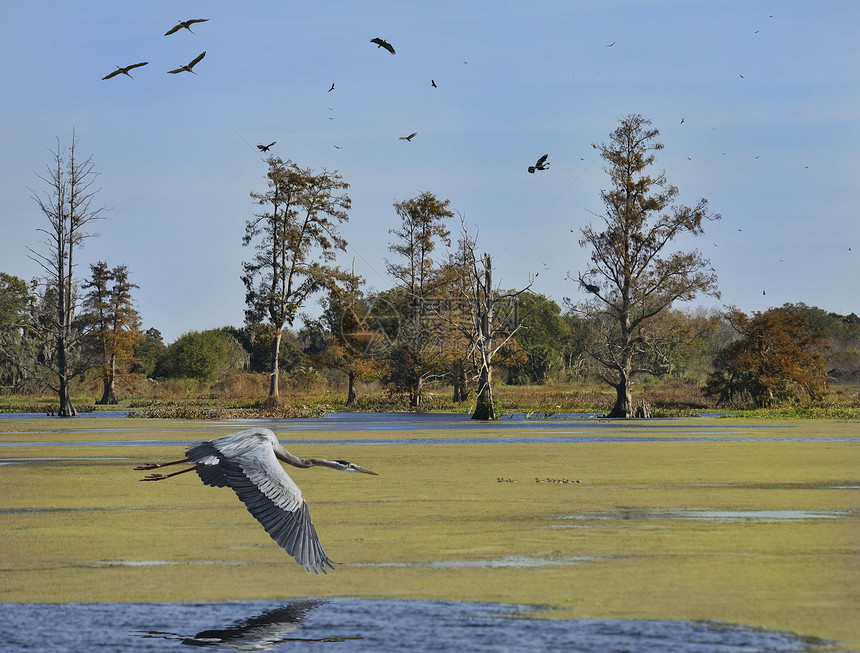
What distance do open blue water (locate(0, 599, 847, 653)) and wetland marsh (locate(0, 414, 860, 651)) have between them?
0.63 ft

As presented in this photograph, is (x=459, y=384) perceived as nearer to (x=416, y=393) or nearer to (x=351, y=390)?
(x=416, y=393)

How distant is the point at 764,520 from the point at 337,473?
809cm

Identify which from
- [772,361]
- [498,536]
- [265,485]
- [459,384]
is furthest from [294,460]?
[459,384]

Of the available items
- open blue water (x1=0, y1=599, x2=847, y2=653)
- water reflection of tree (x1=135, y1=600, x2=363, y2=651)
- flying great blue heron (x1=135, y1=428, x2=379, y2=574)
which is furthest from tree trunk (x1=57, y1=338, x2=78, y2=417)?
water reflection of tree (x1=135, y1=600, x2=363, y2=651)

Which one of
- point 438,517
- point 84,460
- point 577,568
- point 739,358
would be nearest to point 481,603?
point 577,568

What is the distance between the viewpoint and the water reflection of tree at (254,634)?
695 cm

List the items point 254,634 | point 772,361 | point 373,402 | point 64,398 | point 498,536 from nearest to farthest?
1. point 254,634
2. point 498,536
3. point 64,398
4. point 772,361
5. point 373,402

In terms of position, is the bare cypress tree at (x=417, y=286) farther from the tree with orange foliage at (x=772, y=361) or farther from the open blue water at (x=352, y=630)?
the open blue water at (x=352, y=630)

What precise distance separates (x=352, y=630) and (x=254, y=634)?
654mm

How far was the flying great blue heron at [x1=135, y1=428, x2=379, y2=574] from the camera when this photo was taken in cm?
732

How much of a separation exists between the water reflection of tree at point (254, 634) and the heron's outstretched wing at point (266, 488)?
0.40 meters

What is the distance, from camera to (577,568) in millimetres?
9195

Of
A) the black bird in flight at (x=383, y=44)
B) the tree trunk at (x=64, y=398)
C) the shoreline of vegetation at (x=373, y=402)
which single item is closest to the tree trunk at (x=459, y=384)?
the shoreline of vegetation at (x=373, y=402)

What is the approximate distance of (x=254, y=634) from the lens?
7.19 metres
